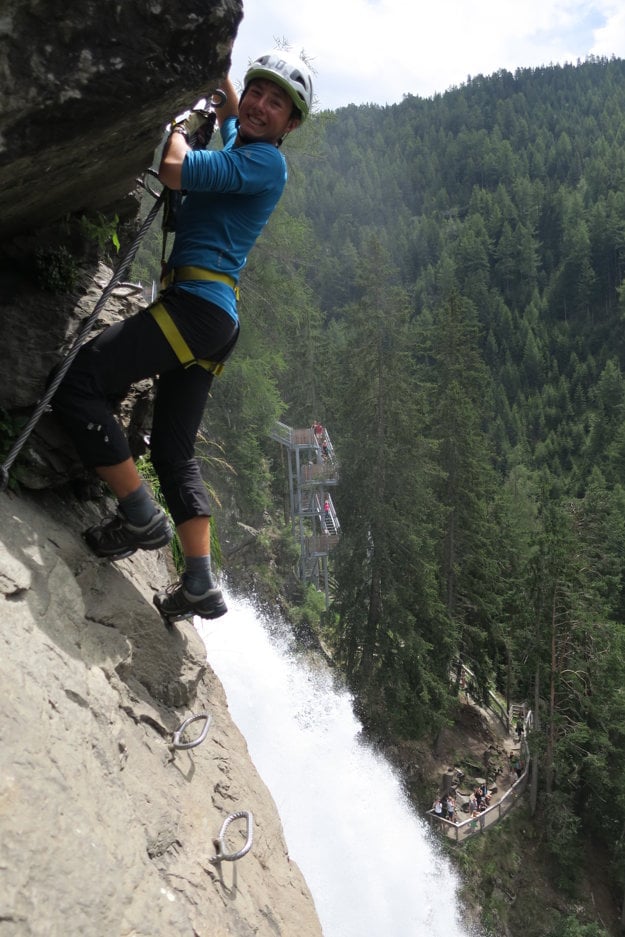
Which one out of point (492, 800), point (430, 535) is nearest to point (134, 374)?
point (430, 535)

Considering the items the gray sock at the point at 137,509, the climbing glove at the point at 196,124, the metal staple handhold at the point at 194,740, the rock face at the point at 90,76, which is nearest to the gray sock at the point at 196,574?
the gray sock at the point at 137,509

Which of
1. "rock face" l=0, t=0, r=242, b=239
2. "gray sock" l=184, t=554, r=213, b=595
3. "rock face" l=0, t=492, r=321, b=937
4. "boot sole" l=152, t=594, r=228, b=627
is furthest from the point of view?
"boot sole" l=152, t=594, r=228, b=627

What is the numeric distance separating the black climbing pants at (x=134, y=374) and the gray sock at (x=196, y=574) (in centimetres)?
28

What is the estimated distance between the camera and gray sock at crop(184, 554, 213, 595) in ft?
13.0

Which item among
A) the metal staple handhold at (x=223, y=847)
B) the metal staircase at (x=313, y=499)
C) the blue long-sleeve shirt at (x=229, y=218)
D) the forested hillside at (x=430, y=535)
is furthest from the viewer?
the metal staircase at (x=313, y=499)

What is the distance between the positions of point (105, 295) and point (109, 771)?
2223 mm

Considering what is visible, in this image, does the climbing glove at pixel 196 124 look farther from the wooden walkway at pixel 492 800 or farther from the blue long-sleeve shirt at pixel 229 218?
the wooden walkway at pixel 492 800

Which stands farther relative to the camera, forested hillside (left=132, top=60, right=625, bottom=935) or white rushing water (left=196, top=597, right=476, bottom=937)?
forested hillside (left=132, top=60, right=625, bottom=935)

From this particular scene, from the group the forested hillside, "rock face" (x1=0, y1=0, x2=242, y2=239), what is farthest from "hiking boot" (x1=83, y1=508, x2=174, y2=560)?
the forested hillside

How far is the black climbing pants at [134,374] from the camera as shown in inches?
139

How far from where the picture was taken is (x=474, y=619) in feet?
88.6

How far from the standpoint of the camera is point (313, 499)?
99.8 ft

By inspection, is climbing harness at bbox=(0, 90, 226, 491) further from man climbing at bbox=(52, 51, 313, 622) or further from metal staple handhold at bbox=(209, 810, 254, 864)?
metal staple handhold at bbox=(209, 810, 254, 864)

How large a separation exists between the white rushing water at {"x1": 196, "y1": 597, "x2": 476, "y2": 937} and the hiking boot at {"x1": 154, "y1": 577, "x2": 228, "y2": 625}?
17.2 ft
